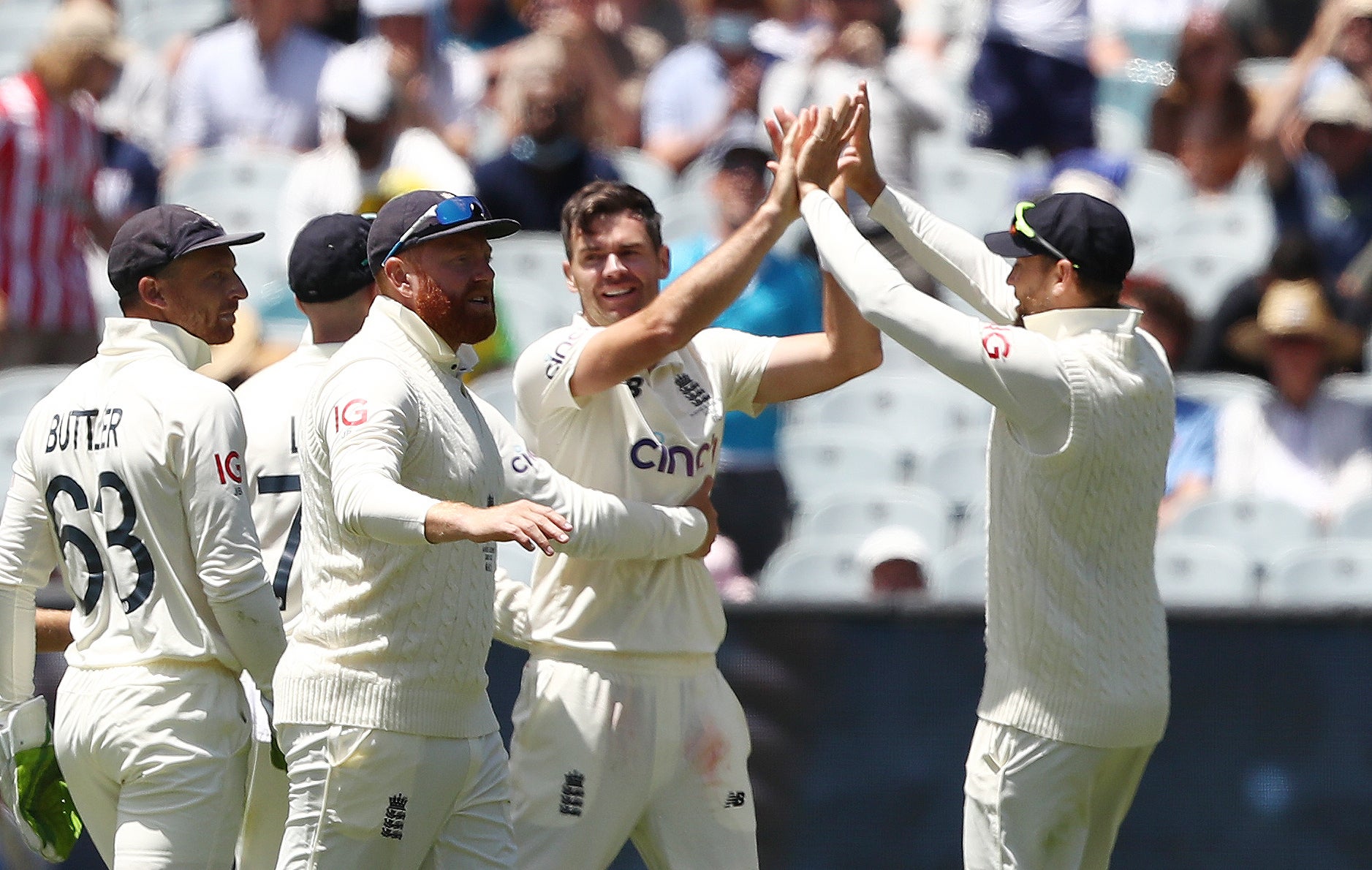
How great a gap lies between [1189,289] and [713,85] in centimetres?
266

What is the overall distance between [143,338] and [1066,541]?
6.86ft

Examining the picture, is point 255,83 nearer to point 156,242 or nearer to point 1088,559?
point 156,242

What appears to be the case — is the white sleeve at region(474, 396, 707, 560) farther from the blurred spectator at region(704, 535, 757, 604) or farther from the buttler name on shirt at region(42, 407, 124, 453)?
the blurred spectator at region(704, 535, 757, 604)

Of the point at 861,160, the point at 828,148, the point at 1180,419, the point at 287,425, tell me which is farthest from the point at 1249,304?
the point at 287,425

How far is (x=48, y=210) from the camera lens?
848 centimetres

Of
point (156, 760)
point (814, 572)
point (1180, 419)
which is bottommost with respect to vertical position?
point (814, 572)

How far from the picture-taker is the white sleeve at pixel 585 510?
13.6 feet

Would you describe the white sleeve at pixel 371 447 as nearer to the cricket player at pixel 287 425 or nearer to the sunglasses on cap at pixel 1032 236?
the cricket player at pixel 287 425

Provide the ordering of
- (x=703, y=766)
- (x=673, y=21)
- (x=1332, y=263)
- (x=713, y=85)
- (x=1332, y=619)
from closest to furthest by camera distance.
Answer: (x=703, y=766), (x=1332, y=619), (x=1332, y=263), (x=713, y=85), (x=673, y=21)

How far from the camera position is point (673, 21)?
34.3 ft

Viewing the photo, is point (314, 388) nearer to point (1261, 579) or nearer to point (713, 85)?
point (1261, 579)

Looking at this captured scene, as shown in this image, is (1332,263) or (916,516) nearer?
(916,516)

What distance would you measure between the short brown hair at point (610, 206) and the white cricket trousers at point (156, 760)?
4.54 ft

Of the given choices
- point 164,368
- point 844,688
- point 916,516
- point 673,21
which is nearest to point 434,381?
point 164,368
